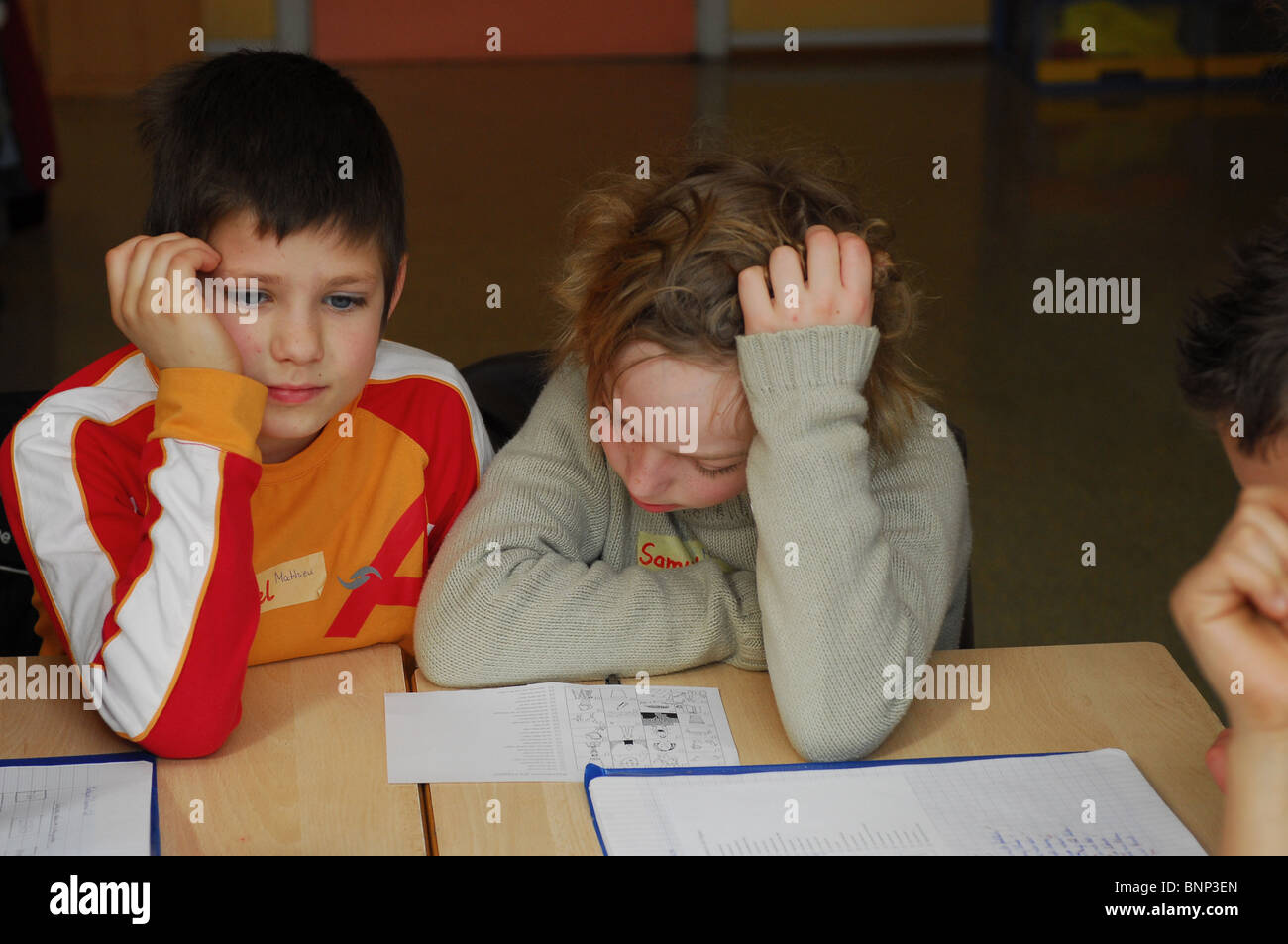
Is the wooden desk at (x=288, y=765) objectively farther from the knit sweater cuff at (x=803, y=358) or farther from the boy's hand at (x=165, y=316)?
the knit sweater cuff at (x=803, y=358)

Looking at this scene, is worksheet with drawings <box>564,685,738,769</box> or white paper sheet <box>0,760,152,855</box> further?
worksheet with drawings <box>564,685,738,769</box>

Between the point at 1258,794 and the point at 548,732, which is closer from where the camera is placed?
the point at 1258,794

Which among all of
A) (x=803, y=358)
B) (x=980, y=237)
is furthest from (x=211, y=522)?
(x=980, y=237)

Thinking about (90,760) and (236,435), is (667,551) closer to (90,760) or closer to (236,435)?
(236,435)

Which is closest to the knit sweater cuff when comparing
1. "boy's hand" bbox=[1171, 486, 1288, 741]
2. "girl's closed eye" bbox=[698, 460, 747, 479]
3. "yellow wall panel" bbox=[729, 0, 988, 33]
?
"girl's closed eye" bbox=[698, 460, 747, 479]

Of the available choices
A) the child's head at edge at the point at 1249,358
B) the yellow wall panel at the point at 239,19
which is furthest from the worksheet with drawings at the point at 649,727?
the yellow wall panel at the point at 239,19

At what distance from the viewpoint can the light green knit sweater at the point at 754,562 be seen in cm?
124

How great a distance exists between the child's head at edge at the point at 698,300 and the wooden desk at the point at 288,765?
13.0 inches

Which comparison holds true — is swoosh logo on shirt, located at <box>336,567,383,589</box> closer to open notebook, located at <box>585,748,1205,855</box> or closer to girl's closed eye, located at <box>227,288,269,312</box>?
girl's closed eye, located at <box>227,288,269,312</box>

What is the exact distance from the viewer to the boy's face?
131 cm

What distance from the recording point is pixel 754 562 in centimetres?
149

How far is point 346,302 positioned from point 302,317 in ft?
0.20

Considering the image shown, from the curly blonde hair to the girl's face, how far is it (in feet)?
0.05

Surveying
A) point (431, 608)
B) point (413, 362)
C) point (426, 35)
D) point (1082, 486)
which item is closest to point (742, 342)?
point (431, 608)
